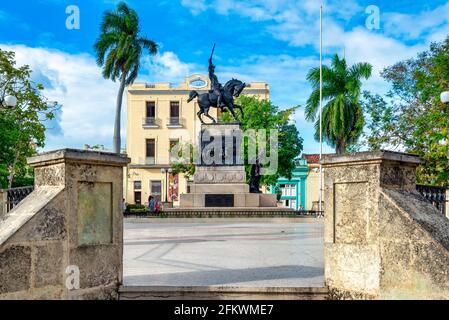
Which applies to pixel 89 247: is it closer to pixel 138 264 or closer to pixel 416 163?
pixel 138 264

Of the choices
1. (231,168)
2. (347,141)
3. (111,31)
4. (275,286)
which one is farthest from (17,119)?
(347,141)

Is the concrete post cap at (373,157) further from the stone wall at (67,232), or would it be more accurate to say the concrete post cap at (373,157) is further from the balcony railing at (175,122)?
the balcony railing at (175,122)

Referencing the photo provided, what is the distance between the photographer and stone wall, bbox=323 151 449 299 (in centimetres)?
412

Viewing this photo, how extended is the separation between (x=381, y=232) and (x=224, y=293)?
1.82m

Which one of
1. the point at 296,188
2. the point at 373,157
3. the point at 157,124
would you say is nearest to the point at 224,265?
the point at 373,157

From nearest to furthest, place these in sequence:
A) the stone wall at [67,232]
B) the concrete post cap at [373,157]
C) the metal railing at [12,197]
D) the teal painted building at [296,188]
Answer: the stone wall at [67,232] < the concrete post cap at [373,157] < the metal railing at [12,197] < the teal painted building at [296,188]

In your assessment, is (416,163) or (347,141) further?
(347,141)

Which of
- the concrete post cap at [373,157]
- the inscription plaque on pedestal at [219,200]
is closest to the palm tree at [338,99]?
the inscription plaque on pedestal at [219,200]

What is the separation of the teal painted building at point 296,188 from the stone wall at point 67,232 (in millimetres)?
57189

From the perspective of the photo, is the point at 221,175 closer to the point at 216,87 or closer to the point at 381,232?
the point at 216,87

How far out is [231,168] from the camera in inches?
1048

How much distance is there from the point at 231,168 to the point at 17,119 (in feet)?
38.2

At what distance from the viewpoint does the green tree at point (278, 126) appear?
39812 millimetres

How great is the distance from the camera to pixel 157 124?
58.3 m
